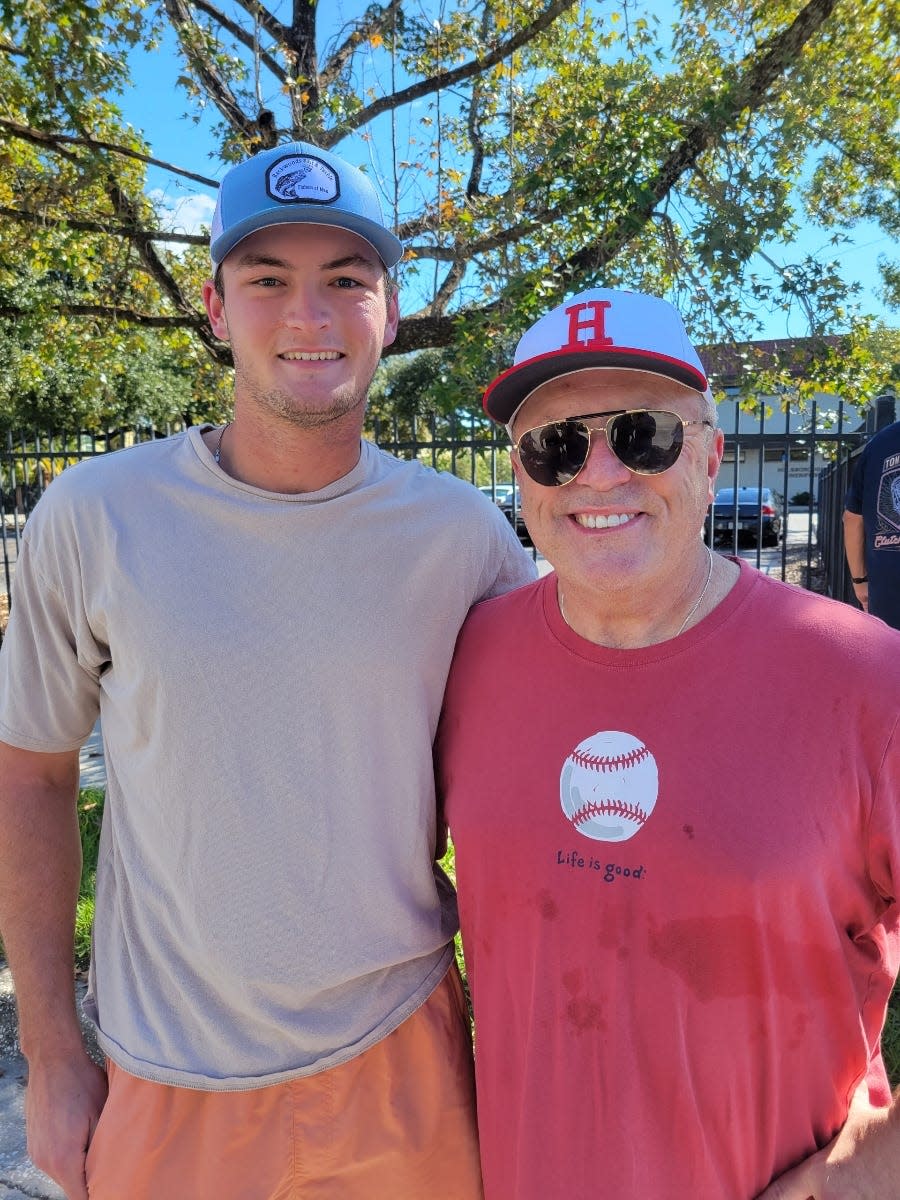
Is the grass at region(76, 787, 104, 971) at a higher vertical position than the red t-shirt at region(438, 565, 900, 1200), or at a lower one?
lower

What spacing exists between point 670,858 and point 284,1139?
3.33 ft

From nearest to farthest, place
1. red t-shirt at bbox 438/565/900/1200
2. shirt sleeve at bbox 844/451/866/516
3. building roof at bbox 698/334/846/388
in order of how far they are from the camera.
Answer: red t-shirt at bbox 438/565/900/1200 → shirt sleeve at bbox 844/451/866/516 → building roof at bbox 698/334/846/388

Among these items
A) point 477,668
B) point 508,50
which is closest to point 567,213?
point 508,50

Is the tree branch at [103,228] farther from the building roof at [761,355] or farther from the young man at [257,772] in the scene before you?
the young man at [257,772]

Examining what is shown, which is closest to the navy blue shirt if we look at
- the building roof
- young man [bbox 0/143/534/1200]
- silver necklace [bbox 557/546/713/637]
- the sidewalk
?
the building roof

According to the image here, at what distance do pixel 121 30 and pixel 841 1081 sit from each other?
23.5 feet

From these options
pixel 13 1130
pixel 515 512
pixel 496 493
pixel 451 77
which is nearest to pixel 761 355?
pixel 515 512

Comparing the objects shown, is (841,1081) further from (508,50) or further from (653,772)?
(508,50)

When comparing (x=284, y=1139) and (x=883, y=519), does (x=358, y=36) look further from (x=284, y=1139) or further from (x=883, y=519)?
(x=284, y=1139)

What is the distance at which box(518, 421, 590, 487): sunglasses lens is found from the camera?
1562 mm

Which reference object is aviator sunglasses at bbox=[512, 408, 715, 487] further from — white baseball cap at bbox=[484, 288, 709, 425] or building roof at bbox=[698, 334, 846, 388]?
building roof at bbox=[698, 334, 846, 388]

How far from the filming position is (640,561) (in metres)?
1.50

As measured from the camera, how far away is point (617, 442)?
154 centimetres

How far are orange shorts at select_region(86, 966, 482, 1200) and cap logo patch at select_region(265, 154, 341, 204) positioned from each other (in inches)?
69.1
